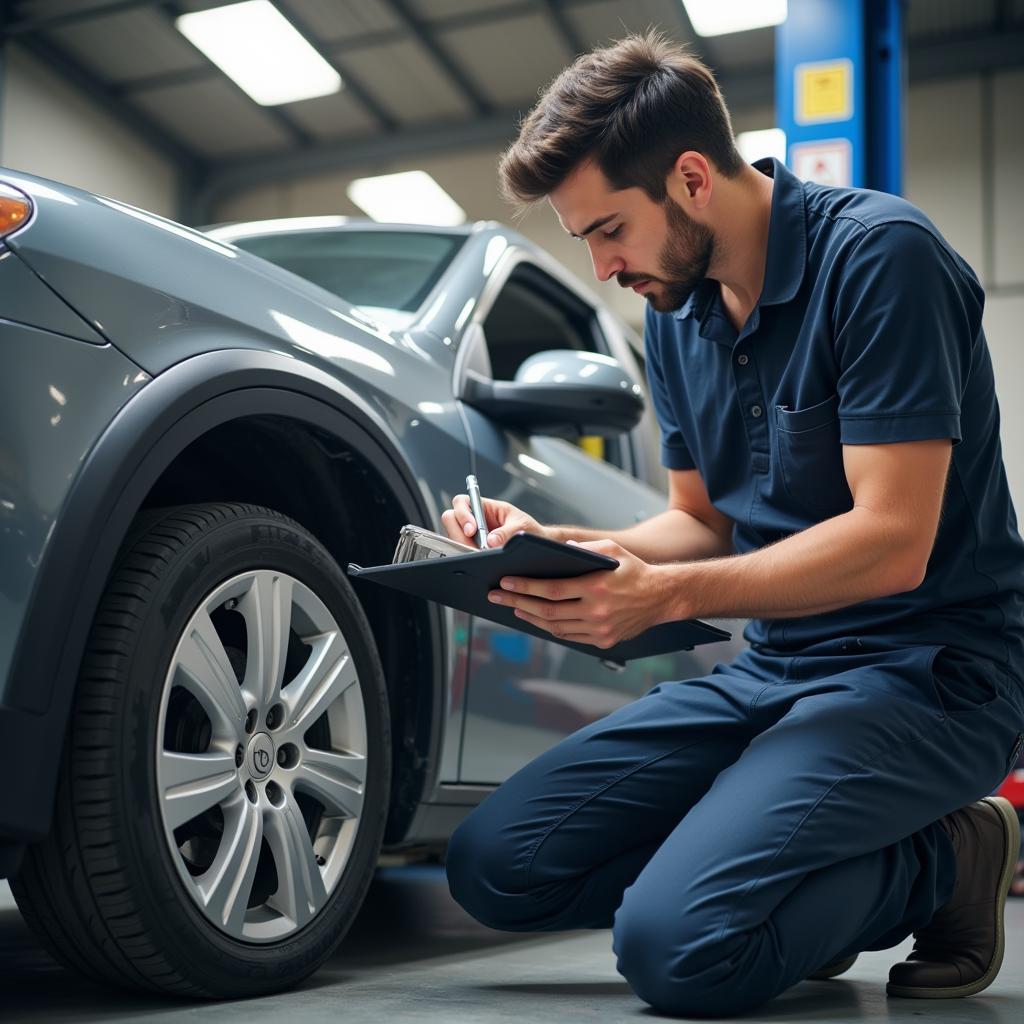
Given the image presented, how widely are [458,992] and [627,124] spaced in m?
1.25

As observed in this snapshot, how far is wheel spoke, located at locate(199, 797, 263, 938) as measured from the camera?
1568 millimetres

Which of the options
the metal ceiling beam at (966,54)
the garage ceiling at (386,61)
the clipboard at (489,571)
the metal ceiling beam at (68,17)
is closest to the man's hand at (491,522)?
the clipboard at (489,571)

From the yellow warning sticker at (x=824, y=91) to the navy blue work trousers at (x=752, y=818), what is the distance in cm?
283

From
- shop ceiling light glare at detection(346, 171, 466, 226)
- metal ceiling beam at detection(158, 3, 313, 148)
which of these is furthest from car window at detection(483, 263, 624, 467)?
shop ceiling light glare at detection(346, 171, 466, 226)

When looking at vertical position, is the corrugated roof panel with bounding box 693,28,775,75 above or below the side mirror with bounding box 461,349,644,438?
above

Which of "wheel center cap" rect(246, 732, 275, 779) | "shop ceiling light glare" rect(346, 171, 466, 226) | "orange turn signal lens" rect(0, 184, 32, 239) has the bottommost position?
"wheel center cap" rect(246, 732, 275, 779)

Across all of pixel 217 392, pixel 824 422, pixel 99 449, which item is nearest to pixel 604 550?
pixel 824 422

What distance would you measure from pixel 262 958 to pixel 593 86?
132 cm

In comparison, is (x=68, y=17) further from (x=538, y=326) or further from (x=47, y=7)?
(x=538, y=326)

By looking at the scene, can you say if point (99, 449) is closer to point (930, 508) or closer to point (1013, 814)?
point (930, 508)

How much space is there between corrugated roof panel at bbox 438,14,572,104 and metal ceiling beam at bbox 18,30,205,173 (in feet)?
8.92

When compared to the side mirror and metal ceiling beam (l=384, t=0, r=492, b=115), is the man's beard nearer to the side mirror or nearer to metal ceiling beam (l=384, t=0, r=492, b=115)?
the side mirror

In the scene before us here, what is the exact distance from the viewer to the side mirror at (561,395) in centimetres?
229

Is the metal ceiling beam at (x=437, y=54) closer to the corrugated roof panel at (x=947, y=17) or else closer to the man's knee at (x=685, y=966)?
the corrugated roof panel at (x=947, y=17)
